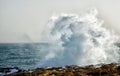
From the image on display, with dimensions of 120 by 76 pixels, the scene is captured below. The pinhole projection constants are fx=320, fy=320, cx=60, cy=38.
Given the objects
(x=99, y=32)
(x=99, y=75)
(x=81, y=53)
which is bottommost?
(x=99, y=75)

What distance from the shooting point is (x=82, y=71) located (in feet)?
79.2

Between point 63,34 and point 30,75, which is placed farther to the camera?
point 63,34

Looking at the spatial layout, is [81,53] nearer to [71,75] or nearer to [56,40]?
[56,40]

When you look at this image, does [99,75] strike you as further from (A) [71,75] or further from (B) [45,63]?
(B) [45,63]

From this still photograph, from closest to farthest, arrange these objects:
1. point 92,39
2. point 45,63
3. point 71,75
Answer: point 71,75 → point 45,63 → point 92,39

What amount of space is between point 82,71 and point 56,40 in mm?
19172

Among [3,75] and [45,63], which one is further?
[45,63]

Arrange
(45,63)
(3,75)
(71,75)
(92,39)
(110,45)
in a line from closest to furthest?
(71,75) → (3,75) → (45,63) → (92,39) → (110,45)

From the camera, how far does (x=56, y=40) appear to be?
4306 cm

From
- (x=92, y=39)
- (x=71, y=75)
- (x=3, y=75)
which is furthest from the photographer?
(x=92, y=39)

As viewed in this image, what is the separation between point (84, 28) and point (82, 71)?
1863 cm

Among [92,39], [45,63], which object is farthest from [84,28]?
[45,63]

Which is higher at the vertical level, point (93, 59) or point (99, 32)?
point (99, 32)

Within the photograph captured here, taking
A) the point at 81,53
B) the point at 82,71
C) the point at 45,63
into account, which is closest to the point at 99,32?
the point at 81,53
